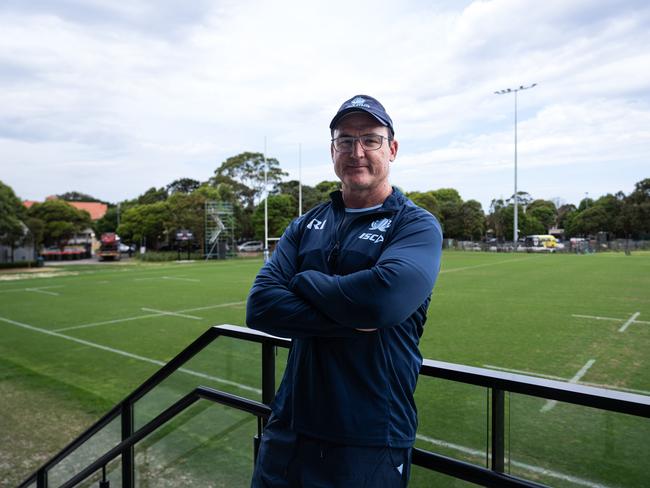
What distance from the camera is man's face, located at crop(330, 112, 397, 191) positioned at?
1.89m

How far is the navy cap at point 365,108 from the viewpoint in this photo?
6.07 ft

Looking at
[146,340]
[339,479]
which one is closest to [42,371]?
[146,340]

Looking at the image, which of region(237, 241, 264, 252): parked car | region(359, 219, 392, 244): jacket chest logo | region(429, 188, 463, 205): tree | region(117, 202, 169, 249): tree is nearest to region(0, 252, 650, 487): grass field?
region(359, 219, 392, 244): jacket chest logo

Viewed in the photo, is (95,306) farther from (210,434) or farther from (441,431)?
(441,431)

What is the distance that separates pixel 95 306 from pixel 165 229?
103 feet

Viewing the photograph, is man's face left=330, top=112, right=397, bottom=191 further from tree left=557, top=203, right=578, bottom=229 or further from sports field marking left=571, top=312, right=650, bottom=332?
tree left=557, top=203, right=578, bottom=229

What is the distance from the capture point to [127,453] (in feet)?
10.9

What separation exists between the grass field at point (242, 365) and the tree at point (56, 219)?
1970 cm

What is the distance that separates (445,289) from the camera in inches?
643

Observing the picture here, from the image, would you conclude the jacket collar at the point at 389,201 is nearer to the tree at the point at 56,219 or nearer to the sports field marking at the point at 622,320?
the sports field marking at the point at 622,320

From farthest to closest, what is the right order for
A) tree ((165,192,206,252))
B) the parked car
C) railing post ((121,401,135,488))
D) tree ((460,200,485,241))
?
1. tree ((460,200,485,241))
2. the parked car
3. tree ((165,192,206,252))
4. railing post ((121,401,135,488))

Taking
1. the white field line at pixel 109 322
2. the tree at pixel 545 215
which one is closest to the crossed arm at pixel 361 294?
the white field line at pixel 109 322

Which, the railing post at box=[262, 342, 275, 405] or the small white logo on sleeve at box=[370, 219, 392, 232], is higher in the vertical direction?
the small white logo on sleeve at box=[370, 219, 392, 232]

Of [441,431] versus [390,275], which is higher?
[390,275]
